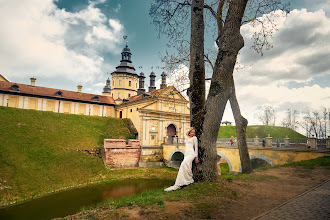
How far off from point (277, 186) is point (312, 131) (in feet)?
171

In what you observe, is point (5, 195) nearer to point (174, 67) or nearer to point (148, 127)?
point (174, 67)

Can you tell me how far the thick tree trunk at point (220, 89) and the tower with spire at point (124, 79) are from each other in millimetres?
39520

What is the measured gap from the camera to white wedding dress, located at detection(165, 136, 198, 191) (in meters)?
6.38

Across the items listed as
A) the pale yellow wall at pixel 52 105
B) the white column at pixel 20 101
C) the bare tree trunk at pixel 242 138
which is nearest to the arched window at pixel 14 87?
the pale yellow wall at pixel 52 105

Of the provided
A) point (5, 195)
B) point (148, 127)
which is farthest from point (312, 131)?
point (5, 195)

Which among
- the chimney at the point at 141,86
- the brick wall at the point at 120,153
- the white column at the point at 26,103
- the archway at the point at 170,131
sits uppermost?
the chimney at the point at 141,86

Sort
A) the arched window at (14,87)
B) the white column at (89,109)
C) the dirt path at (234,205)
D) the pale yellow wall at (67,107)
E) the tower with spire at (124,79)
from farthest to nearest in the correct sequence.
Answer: the tower with spire at (124,79)
the white column at (89,109)
the pale yellow wall at (67,107)
the arched window at (14,87)
the dirt path at (234,205)

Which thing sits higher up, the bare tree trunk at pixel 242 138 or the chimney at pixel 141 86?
the chimney at pixel 141 86

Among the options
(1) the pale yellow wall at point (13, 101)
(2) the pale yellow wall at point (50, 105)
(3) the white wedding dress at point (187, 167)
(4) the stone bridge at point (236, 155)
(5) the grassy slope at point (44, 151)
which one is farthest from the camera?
(2) the pale yellow wall at point (50, 105)

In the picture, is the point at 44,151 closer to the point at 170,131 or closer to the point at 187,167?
the point at 187,167

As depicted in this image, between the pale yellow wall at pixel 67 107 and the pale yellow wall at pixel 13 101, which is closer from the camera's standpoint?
the pale yellow wall at pixel 13 101

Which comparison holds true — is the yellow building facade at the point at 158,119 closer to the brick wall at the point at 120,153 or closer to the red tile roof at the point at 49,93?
the brick wall at the point at 120,153

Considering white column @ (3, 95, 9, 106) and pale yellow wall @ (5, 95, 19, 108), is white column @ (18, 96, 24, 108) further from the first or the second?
white column @ (3, 95, 9, 106)

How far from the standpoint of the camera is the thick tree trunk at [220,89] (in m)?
6.47
